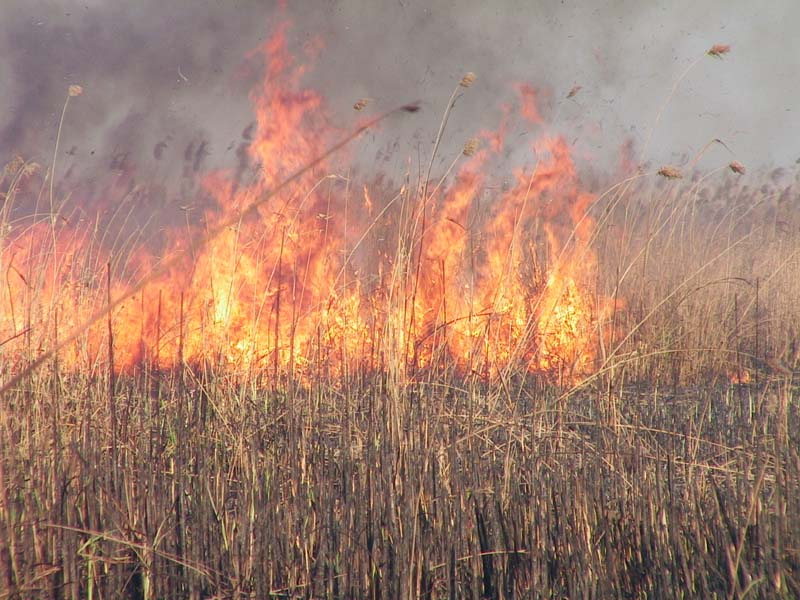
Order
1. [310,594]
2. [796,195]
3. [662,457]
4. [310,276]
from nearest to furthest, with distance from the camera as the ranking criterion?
[310,594] → [662,457] → [310,276] → [796,195]

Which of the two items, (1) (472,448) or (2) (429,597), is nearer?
(2) (429,597)

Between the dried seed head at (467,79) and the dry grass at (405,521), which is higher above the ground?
the dried seed head at (467,79)

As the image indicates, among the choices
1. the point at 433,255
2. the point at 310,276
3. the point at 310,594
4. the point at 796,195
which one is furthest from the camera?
the point at 796,195

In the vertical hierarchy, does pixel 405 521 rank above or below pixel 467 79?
below

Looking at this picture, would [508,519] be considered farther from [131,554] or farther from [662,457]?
[131,554]

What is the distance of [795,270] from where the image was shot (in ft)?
17.1

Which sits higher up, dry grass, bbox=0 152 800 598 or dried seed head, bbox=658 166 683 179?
dried seed head, bbox=658 166 683 179

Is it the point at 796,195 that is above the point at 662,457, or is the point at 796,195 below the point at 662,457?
above

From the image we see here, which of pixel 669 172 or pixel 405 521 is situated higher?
pixel 669 172

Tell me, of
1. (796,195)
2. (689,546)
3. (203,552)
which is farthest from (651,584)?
(796,195)

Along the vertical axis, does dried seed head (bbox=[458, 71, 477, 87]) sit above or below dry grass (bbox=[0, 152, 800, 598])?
above

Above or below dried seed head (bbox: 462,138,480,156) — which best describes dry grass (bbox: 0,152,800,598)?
below

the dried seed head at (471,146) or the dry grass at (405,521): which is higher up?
the dried seed head at (471,146)

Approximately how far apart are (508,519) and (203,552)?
2.38 feet
